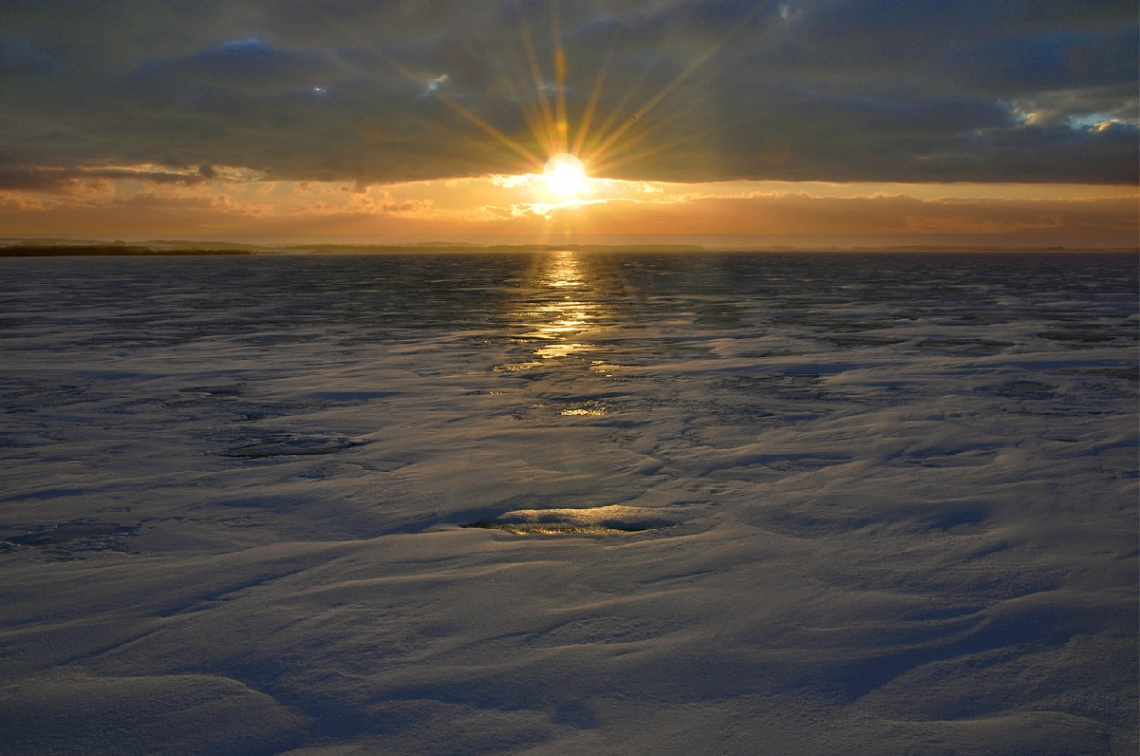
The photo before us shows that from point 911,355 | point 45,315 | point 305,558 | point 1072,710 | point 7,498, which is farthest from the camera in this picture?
point 45,315

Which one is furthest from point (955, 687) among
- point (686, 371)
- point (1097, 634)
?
point (686, 371)

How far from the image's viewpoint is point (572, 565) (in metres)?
3.82

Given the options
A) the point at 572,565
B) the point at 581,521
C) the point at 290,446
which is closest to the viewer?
the point at 572,565

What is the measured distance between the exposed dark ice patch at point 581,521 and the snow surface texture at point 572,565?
26 mm

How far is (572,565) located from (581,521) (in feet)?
2.10

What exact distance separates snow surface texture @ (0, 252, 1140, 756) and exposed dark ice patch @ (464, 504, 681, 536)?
0.09ft

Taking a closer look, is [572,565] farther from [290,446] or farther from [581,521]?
[290,446]

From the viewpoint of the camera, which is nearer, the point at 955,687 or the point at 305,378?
the point at 955,687

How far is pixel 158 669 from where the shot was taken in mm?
2928

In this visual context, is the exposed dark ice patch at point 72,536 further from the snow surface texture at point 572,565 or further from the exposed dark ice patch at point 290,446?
the exposed dark ice patch at point 290,446

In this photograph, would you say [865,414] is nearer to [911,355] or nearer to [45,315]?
[911,355]

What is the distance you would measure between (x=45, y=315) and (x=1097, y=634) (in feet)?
69.6

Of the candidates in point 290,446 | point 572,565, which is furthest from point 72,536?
point 572,565

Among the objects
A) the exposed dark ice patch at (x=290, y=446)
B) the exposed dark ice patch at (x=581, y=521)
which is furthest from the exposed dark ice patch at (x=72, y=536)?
the exposed dark ice patch at (x=581, y=521)
